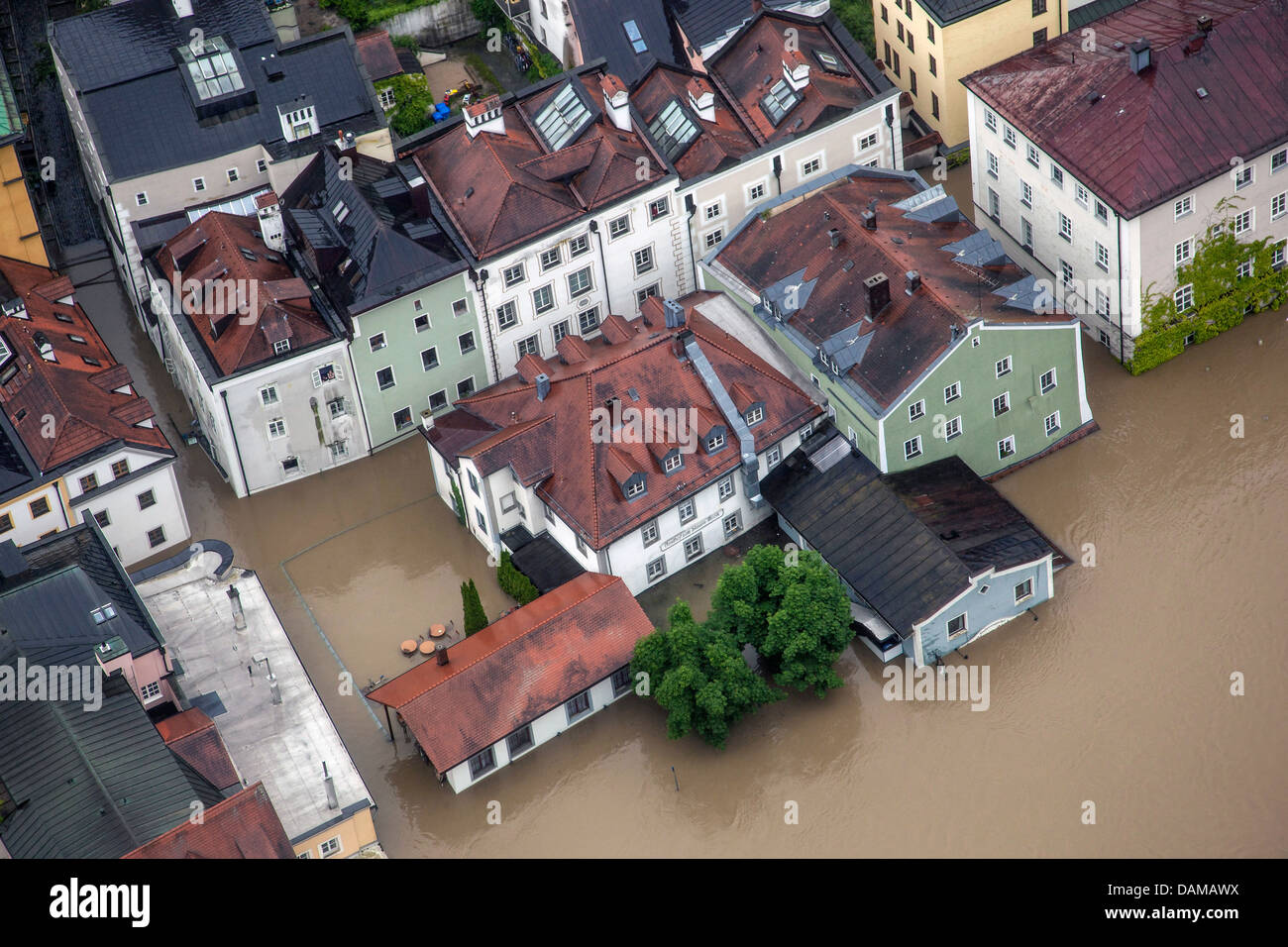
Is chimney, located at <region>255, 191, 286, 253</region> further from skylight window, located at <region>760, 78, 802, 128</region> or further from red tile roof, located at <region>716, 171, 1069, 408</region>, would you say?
skylight window, located at <region>760, 78, 802, 128</region>

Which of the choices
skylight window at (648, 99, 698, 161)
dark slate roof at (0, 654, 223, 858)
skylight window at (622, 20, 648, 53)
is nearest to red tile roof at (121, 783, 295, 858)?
dark slate roof at (0, 654, 223, 858)

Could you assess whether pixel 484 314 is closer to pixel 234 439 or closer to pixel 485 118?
pixel 485 118

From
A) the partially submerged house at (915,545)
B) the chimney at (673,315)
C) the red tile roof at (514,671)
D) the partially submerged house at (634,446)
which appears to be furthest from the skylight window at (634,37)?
the red tile roof at (514,671)

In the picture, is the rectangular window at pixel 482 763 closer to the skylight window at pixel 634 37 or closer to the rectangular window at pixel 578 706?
the rectangular window at pixel 578 706

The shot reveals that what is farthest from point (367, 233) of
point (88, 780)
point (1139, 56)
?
point (1139, 56)

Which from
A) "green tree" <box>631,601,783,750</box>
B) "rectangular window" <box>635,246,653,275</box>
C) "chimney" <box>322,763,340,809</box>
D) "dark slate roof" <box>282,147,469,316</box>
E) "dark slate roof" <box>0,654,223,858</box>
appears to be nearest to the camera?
"dark slate roof" <box>0,654,223,858</box>

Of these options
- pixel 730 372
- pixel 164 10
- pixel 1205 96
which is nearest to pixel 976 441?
pixel 730 372
